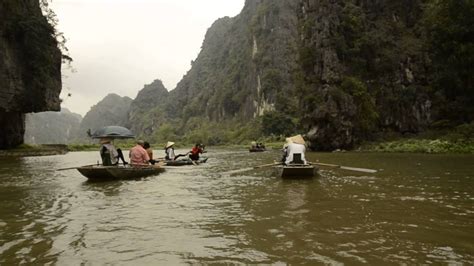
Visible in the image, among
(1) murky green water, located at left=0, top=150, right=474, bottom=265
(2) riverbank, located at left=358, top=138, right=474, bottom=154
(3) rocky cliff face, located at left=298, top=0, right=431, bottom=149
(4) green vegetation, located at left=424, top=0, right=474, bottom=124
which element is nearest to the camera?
(1) murky green water, located at left=0, top=150, right=474, bottom=265

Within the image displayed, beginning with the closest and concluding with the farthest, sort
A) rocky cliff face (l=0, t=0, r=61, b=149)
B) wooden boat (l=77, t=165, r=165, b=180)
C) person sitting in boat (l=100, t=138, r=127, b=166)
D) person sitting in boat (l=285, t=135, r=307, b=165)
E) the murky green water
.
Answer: the murky green water < wooden boat (l=77, t=165, r=165, b=180) < person sitting in boat (l=100, t=138, r=127, b=166) < person sitting in boat (l=285, t=135, r=307, b=165) < rocky cliff face (l=0, t=0, r=61, b=149)

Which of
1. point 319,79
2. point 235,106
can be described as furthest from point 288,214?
point 235,106

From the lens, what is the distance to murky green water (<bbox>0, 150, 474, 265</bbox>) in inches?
198

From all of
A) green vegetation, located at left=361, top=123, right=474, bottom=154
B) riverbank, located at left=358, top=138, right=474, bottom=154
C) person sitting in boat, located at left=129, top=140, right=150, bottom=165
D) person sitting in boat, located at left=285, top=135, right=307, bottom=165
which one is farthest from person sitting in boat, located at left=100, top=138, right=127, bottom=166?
green vegetation, located at left=361, top=123, right=474, bottom=154

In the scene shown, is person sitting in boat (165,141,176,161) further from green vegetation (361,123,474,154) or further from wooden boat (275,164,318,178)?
→ green vegetation (361,123,474,154)

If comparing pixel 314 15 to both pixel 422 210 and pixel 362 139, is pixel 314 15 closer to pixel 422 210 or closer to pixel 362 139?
pixel 362 139

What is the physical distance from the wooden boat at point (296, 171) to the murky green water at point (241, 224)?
1.61 m

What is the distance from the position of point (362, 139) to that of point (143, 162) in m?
32.2

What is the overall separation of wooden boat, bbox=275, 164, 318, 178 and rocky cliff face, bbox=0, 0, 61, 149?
82.3 ft

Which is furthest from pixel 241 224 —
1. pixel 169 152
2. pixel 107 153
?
pixel 169 152

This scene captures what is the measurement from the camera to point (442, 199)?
9.20 meters

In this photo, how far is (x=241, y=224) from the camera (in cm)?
689

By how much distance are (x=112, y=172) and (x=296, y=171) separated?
6730 mm

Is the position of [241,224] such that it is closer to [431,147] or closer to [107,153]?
[107,153]
